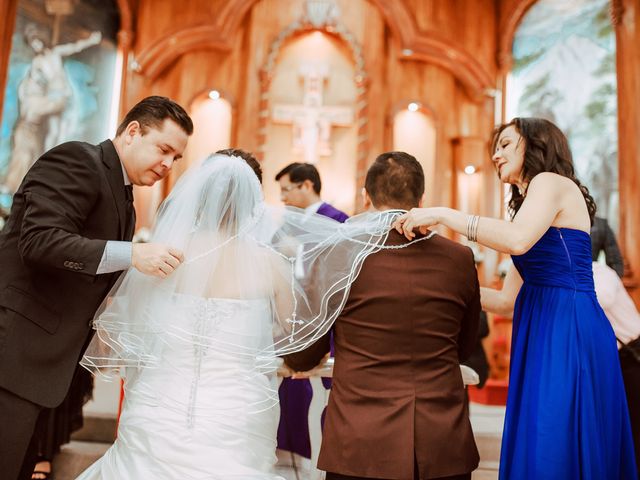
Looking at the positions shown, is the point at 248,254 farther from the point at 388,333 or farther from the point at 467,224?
the point at 467,224

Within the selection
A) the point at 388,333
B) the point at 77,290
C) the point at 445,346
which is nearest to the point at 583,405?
the point at 445,346

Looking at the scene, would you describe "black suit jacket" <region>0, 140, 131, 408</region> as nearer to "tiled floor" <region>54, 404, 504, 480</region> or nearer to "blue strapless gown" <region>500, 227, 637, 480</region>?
"blue strapless gown" <region>500, 227, 637, 480</region>

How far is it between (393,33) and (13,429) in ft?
24.1

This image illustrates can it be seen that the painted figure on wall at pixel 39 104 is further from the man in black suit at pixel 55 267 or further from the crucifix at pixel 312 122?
the man in black suit at pixel 55 267

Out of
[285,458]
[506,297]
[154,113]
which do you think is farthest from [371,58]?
[154,113]

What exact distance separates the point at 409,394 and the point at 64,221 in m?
1.35

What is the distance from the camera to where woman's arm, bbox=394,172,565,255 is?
223 centimetres

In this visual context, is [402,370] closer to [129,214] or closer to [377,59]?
[129,214]

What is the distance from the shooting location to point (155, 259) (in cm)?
221

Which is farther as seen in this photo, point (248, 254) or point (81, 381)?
point (81, 381)

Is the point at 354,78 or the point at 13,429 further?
the point at 354,78

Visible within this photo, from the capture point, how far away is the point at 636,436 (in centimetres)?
354

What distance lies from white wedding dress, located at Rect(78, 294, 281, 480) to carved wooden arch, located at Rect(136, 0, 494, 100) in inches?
262

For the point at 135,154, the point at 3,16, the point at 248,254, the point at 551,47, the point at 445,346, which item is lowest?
the point at 445,346
